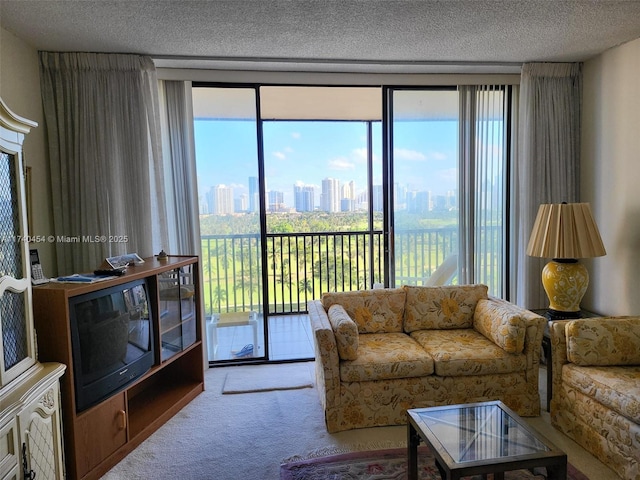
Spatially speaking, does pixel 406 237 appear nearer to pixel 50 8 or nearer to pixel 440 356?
pixel 440 356

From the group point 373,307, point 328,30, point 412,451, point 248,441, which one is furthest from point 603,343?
point 328,30

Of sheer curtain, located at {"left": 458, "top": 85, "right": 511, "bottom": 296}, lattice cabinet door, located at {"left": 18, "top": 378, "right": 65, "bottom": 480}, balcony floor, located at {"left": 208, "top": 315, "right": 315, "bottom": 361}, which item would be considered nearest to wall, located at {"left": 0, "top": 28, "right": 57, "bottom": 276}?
lattice cabinet door, located at {"left": 18, "top": 378, "right": 65, "bottom": 480}

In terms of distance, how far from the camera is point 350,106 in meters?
4.65

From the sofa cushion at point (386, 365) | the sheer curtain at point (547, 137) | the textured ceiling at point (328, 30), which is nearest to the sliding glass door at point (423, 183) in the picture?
the textured ceiling at point (328, 30)

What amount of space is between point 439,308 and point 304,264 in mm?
2348

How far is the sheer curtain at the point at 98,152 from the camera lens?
297cm

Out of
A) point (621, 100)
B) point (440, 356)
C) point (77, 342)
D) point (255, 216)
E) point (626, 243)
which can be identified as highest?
point (621, 100)

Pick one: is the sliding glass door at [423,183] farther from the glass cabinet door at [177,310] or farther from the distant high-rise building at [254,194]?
the glass cabinet door at [177,310]

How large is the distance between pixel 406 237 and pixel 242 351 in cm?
175

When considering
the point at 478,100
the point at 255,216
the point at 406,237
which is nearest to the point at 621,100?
the point at 478,100

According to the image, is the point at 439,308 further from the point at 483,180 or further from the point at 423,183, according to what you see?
the point at 483,180

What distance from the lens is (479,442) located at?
1.76 m

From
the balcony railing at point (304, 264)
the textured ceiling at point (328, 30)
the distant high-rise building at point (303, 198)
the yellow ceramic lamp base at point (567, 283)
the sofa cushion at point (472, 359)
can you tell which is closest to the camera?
the textured ceiling at point (328, 30)

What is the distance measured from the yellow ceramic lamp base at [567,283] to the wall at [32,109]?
11.7ft
